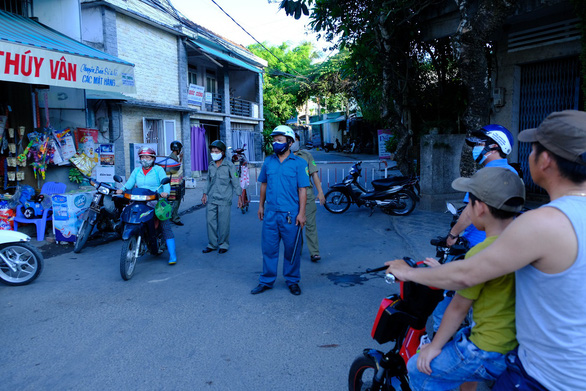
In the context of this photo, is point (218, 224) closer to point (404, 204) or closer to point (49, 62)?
point (49, 62)

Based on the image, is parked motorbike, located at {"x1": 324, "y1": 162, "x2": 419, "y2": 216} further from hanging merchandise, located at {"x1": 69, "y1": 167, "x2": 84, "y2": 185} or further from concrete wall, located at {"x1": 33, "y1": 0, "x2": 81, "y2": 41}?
concrete wall, located at {"x1": 33, "y1": 0, "x2": 81, "y2": 41}

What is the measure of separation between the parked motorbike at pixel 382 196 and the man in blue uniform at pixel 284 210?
13.5 ft

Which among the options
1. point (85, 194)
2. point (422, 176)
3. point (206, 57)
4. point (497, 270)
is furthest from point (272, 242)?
point (206, 57)

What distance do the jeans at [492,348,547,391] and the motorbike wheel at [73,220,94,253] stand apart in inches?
261

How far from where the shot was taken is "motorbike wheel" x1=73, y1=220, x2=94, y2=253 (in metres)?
6.93

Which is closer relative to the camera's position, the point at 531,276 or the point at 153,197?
the point at 531,276

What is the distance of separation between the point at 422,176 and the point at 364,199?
52.6 inches

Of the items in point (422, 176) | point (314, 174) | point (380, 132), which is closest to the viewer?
point (314, 174)

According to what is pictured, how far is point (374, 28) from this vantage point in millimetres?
9961

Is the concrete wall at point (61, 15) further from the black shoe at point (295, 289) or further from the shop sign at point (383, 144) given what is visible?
the black shoe at point (295, 289)

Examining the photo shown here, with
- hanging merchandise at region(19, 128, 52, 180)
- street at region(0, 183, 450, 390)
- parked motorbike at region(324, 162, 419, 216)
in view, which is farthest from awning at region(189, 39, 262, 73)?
street at region(0, 183, 450, 390)

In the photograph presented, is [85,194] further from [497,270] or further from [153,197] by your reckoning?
[497,270]

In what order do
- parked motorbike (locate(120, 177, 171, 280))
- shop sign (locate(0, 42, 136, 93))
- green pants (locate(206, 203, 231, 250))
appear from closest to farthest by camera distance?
parked motorbike (locate(120, 177, 171, 280)), shop sign (locate(0, 42, 136, 93)), green pants (locate(206, 203, 231, 250))

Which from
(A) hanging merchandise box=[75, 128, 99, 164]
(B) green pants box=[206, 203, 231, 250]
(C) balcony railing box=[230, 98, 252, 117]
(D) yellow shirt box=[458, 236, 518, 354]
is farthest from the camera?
(C) balcony railing box=[230, 98, 252, 117]
